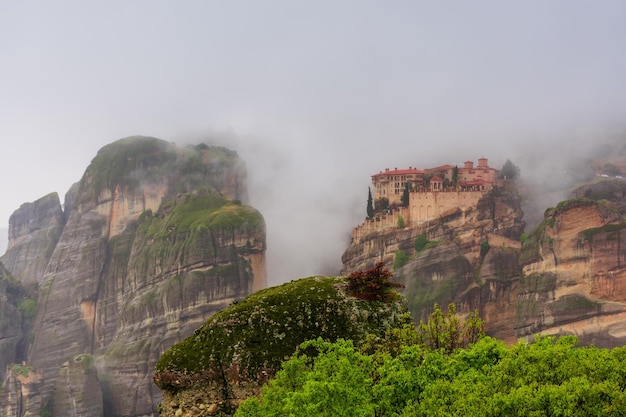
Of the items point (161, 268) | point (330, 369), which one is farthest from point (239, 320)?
point (161, 268)

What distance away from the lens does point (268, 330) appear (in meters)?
31.5

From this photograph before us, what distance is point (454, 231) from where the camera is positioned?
14588 cm

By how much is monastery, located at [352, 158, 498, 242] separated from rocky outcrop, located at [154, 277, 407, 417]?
115 meters

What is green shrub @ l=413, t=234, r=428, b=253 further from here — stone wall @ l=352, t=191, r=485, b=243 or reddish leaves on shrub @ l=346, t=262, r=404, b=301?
reddish leaves on shrub @ l=346, t=262, r=404, b=301

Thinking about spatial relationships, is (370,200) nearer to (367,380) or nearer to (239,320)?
(239,320)

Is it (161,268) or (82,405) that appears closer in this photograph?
(82,405)

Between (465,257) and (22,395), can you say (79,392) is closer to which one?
(22,395)

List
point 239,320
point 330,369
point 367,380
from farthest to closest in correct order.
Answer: point 239,320 → point 330,369 → point 367,380

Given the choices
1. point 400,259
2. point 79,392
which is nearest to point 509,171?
point 400,259

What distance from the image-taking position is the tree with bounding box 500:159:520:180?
158m

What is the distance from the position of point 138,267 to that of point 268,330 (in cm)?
14777

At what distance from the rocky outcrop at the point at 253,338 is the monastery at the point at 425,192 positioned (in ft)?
377

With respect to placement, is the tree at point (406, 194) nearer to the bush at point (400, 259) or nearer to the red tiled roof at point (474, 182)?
the bush at point (400, 259)

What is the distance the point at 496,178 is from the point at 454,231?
18261mm
